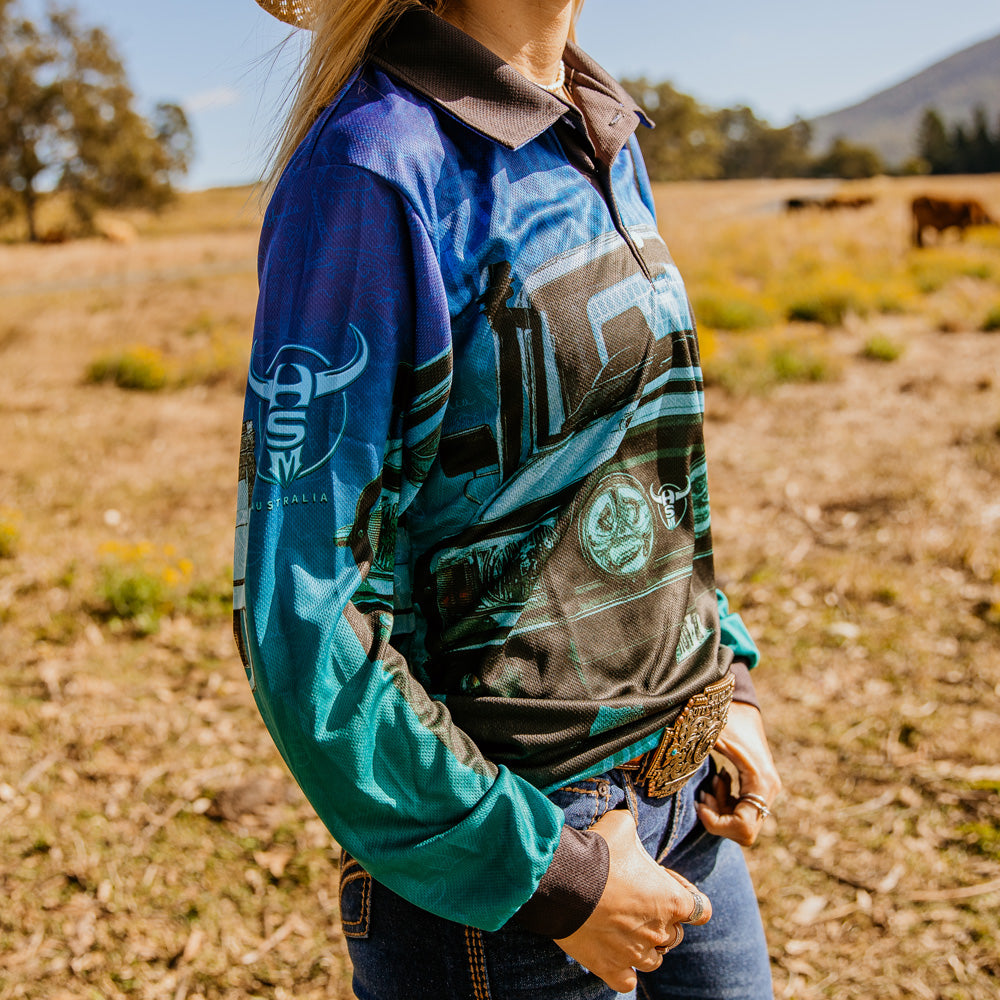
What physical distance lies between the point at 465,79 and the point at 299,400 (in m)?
0.45

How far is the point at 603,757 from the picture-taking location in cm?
108

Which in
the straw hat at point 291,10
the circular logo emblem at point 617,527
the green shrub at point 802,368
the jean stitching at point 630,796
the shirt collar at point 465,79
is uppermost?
the straw hat at point 291,10

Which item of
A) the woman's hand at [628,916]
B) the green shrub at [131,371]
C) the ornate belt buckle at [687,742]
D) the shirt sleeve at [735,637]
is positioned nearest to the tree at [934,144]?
the green shrub at [131,371]

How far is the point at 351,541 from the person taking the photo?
875mm

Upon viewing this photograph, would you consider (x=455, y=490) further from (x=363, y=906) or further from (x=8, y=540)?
(x=8, y=540)

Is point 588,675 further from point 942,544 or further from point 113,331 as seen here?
point 113,331

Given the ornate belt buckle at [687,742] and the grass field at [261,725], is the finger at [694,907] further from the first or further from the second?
the grass field at [261,725]

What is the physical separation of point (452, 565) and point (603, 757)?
0.32 m

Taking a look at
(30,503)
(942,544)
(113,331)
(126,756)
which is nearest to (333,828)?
(126,756)

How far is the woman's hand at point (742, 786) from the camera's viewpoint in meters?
1.30

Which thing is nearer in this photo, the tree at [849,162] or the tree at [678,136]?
the tree at [678,136]

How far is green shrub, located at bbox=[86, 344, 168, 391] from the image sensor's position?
8531mm

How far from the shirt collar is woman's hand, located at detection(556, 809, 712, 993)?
846 mm

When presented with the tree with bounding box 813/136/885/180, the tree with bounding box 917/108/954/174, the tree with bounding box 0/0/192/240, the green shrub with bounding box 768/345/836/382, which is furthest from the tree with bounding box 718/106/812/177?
the green shrub with bounding box 768/345/836/382
